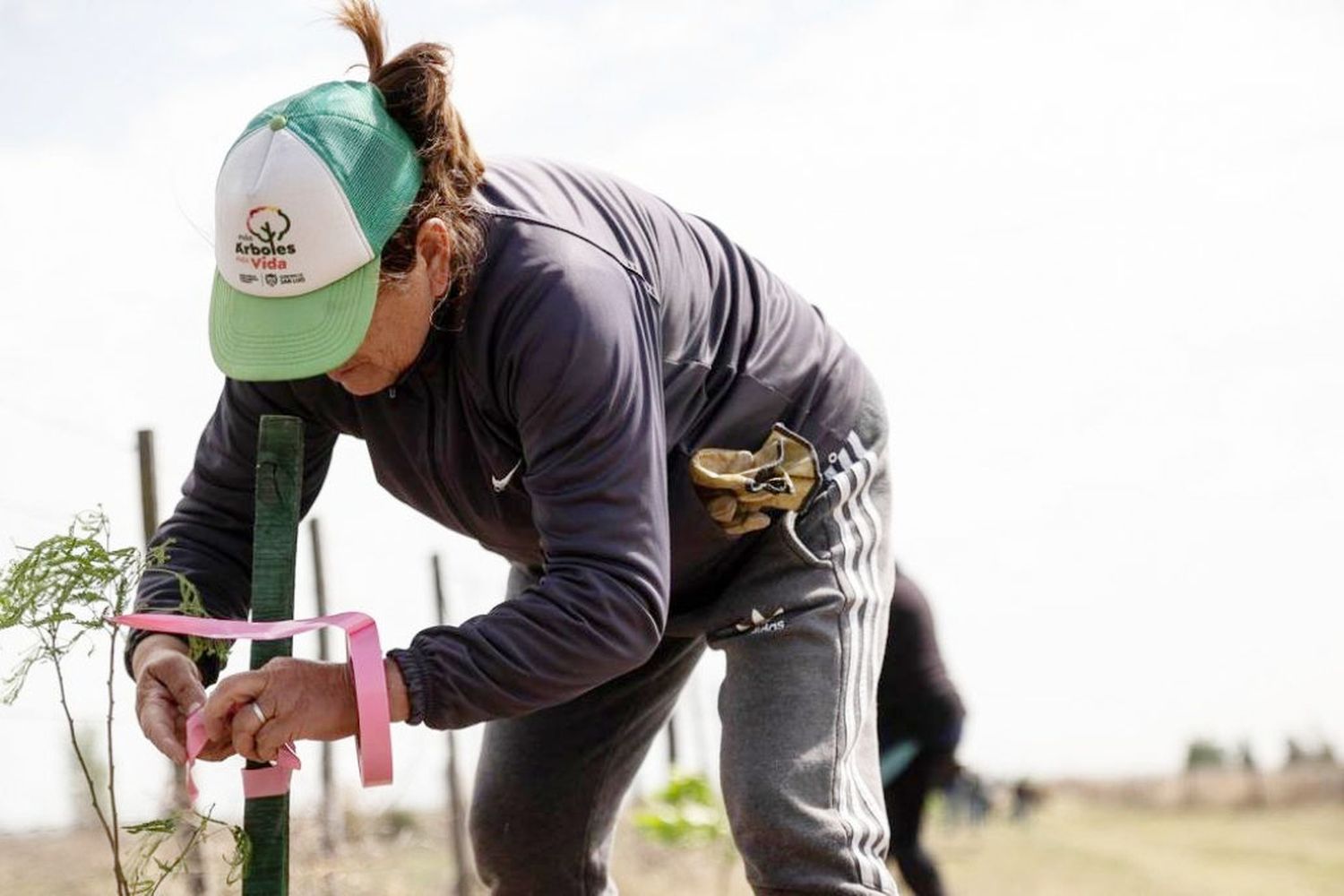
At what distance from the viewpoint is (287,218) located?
2.69 meters

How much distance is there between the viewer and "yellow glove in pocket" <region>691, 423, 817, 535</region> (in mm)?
3113

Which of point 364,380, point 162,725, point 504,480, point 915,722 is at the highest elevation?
point 364,380

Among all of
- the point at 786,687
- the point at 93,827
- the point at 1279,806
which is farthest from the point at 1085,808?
the point at 786,687

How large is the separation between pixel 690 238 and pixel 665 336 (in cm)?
31

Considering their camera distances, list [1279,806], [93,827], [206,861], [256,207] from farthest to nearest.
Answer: [1279,806] < [93,827] < [206,861] < [256,207]

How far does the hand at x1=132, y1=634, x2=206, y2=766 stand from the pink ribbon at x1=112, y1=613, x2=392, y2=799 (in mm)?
70

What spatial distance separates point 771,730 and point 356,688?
0.82 meters

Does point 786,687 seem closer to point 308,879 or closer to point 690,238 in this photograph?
point 690,238

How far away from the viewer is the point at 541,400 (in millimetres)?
2742

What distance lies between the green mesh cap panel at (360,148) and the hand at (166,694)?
0.78 meters

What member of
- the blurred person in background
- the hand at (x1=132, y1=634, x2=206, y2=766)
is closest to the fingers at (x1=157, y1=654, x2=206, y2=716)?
the hand at (x1=132, y1=634, x2=206, y2=766)

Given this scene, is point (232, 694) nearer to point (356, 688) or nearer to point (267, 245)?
point (356, 688)

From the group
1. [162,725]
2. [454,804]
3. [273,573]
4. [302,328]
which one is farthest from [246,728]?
[454,804]

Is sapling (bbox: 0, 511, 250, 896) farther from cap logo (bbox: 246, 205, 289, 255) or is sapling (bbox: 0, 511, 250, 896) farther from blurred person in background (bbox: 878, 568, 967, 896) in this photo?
blurred person in background (bbox: 878, 568, 967, 896)
